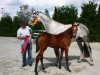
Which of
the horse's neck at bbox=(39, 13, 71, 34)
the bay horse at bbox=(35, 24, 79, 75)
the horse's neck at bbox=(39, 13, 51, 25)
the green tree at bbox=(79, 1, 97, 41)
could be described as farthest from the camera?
the green tree at bbox=(79, 1, 97, 41)

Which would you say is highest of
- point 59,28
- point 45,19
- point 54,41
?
point 45,19

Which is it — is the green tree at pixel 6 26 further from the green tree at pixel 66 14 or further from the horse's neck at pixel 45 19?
the horse's neck at pixel 45 19

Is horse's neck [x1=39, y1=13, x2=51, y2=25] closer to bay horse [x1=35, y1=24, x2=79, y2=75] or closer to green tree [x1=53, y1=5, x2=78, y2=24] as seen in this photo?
bay horse [x1=35, y1=24, x2=79, y2=75]

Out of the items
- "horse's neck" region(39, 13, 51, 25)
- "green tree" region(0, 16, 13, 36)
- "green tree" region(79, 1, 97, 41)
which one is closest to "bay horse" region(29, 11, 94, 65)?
"horse's neck" region(39, 13, 51, 25)

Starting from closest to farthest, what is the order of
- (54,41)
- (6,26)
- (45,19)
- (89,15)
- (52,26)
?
1. (54,41)
2. (52,26)
3. (45,19)
4. (89,15)
5. (6,26)

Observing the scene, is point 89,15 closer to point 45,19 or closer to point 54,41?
point 45,19

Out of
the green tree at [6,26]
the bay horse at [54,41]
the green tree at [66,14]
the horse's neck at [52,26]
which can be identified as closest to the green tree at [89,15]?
the green tree at [66,14]

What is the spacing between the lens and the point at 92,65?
12102 millimetres

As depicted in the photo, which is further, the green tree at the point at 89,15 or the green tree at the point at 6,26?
the green tree at the point at 6,26

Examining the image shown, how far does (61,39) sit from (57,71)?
117 centimetres

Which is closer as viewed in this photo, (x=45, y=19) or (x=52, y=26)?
(x=52, y=26)

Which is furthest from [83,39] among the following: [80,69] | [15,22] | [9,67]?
[15,22]

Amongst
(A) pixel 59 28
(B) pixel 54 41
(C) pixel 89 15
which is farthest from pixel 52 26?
(C) pixel 89 15

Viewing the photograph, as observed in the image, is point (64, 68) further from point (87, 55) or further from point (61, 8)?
point (61, 8)
